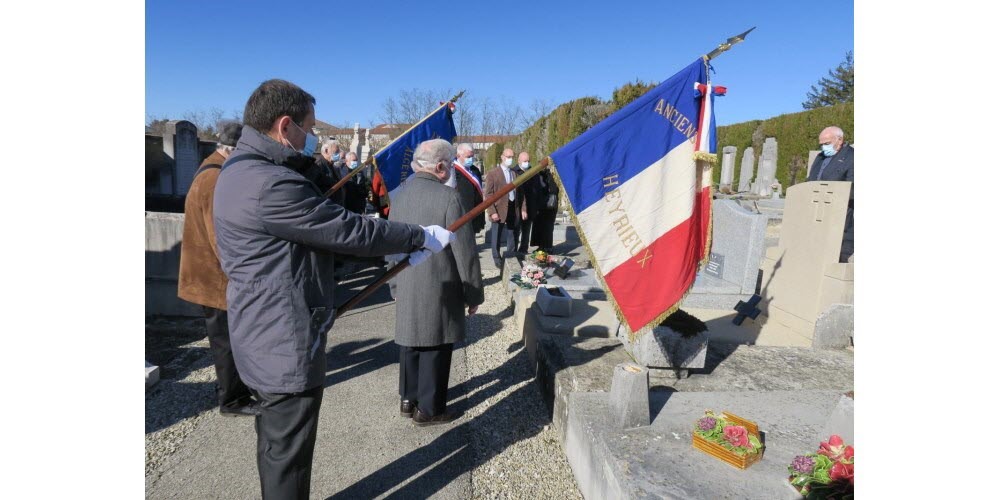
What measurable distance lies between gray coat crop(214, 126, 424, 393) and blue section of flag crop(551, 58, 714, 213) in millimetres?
1280

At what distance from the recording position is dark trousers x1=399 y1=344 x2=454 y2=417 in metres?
3.51

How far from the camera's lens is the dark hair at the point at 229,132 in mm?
3443

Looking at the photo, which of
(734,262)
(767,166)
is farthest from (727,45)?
(767,166)

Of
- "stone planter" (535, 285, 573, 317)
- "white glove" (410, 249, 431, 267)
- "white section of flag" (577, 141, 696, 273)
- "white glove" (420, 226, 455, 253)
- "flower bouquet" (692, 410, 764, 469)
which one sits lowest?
"flower bouquet" (692, 410, 764, 469)

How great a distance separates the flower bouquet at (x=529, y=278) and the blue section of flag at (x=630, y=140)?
3.51m

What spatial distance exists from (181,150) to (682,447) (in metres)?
12.5

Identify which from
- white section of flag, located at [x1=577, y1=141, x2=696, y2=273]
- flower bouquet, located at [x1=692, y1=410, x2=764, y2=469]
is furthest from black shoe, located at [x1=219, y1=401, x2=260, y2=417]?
flower bouquet, located at [x1=692, y1=410, x2=764, y2=469]

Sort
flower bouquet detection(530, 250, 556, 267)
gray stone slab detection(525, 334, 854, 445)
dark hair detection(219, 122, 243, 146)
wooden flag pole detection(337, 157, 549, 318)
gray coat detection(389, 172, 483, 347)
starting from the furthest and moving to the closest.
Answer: flower bouquet detection(530, 250, 556, 267) → gray stone slab detection(525, 334, 854, 445) → dark hair detection(219, 122, 243, 146) → gray coat detection(389, 172, 483, 347) → wooden flag pole detection(337, 157, 549, 318)

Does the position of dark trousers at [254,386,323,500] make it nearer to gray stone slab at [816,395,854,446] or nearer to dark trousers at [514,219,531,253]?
gray stone slab at [816,395,854,446]

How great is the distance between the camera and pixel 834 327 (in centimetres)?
452

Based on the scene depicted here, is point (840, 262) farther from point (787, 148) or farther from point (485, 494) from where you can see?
point (787, 148)

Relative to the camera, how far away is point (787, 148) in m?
22.4

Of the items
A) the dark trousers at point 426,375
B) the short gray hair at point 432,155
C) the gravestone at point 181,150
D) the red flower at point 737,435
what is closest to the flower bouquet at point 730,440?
the red flower at point 737,435

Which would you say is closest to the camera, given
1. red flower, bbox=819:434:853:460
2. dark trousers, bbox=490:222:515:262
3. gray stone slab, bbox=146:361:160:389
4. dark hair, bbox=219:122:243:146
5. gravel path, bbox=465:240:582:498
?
red flower, bbox=819:434:853:460
